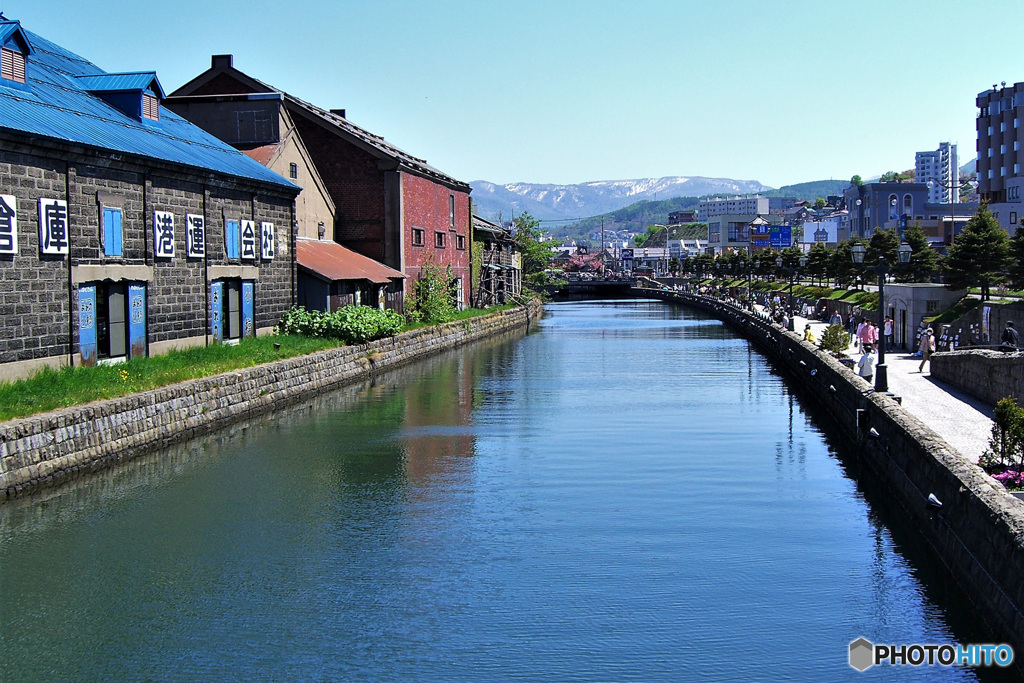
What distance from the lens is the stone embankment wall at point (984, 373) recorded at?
2498cm

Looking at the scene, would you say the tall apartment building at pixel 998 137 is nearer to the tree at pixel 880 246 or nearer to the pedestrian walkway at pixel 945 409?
the tree at pixel 880 246

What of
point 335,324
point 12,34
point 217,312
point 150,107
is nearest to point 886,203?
point 335,324

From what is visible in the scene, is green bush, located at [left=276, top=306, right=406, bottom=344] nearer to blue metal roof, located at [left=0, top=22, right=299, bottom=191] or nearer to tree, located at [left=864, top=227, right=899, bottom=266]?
blue metal roof, located at [left=0, top=22, right=299, bottom=191]

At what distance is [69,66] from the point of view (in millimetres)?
33438

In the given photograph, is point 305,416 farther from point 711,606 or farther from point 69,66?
point 711,606

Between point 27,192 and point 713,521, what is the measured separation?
17.5 m

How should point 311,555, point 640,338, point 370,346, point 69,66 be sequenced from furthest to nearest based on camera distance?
1. point 640,338
2. point 370,346
3. point 69,66
4. point 311,555

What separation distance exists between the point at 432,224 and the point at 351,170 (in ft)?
26.7

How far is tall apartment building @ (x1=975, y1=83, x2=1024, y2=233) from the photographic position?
424 ft

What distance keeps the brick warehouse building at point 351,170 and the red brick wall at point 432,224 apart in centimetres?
6

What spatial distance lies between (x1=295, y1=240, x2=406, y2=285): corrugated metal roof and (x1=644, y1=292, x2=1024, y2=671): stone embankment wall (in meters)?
23.6

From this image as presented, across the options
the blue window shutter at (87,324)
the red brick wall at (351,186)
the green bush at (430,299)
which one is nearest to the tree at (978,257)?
the green bush at (430,299)

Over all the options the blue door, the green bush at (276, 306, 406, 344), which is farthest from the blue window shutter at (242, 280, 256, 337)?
the green bush at (276, 306, 406, 344)

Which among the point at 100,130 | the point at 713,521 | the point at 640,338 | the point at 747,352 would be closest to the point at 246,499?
the point at 713,521
